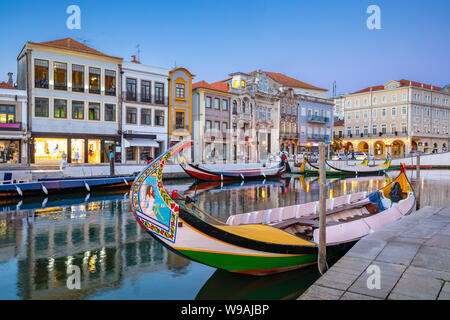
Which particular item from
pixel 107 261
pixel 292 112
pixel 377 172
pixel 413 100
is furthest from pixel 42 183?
pixel 413 100

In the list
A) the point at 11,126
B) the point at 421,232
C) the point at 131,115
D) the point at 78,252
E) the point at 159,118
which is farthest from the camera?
the point at 159,118

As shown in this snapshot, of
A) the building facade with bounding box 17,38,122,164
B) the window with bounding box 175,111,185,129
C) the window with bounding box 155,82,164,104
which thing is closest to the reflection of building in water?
the building facade with bounding box 17,38,122,164

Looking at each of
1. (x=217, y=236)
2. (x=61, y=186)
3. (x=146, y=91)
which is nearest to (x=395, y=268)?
(x=217, y=236)

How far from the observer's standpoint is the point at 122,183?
820 inches

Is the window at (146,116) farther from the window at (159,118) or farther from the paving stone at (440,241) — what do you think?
the paving stone at (440,241)

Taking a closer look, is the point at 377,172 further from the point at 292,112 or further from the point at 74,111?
the point at 74,111

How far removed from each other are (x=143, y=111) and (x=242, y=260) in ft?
95.8

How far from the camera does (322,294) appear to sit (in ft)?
14.6

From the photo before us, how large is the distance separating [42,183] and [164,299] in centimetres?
1440

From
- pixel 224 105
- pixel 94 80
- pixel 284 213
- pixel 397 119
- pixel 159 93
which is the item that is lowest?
pixel 284 213

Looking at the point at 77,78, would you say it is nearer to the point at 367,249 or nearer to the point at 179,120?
the point at 179,120

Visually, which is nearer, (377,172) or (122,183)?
(122,183)

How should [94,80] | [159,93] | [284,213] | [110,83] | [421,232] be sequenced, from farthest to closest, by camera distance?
[159,93] → [110,83] → [94,80] → [284,213] → [421,232]

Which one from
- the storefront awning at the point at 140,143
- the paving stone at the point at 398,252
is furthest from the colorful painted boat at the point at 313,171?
the paving stone at the point at 398,252
